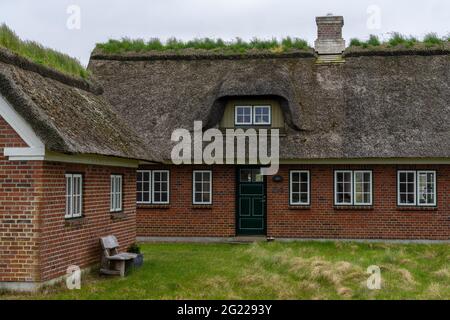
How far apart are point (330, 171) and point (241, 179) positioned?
2.93 m

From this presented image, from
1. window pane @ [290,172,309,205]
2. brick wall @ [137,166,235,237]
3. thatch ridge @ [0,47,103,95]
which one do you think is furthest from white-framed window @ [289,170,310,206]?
thatch ridge @ [0,47,103,95]

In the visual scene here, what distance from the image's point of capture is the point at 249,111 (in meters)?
21.4

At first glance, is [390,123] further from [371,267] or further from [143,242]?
[143,242]

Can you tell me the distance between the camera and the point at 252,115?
2133 centimetres

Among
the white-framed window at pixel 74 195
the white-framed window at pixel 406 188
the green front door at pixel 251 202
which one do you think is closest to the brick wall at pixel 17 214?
the white-framed window at pixel 74 195

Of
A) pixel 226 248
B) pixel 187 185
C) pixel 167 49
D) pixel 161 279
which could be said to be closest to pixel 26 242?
pixel 161 279

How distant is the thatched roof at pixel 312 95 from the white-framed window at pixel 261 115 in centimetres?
67

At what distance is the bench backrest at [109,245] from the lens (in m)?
14.0

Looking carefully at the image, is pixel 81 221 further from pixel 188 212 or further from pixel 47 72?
pixel 188 212

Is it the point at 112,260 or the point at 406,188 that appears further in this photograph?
the point at 406,188

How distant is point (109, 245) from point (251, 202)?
25.8 feet

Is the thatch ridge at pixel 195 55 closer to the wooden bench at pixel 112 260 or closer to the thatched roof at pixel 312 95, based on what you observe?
the thatched roof at pixel 312 95

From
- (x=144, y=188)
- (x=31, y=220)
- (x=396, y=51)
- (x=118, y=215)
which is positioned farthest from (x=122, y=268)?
(x=396, y=51)

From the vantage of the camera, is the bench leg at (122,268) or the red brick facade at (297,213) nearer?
the bench leg at (122,268)
